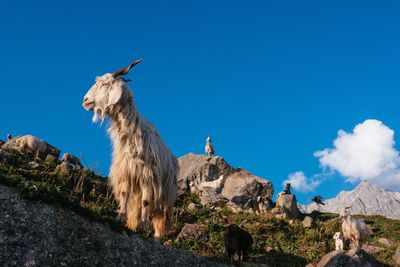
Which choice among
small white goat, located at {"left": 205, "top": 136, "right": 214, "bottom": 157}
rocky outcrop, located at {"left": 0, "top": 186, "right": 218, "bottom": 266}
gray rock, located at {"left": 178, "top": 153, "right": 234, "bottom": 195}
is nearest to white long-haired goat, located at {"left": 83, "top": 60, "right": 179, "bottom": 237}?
rocky outcrop, located at {"left": 0, "top": 186, "right": 218, "bottom": 266}

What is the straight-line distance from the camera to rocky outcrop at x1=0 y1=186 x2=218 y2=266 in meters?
9.38

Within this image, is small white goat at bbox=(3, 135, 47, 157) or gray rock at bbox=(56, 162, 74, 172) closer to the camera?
gray rock at bbox=(56, 162, 74, 172)

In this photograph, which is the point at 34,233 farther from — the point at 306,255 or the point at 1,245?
the point at 306,255

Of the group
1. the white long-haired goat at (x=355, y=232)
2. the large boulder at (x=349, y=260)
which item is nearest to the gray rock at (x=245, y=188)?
the white long-haired goat at (x=355, y=232)

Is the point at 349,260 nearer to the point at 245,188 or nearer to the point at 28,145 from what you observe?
the point at 28,145

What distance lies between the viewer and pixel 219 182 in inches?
1289

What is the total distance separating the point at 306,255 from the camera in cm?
1803

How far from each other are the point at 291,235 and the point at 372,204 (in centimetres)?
9981

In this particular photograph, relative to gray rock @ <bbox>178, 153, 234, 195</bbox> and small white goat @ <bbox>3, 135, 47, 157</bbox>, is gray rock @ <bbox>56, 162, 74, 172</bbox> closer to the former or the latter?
small white goat @ <bbox>3, 135, 47, 157</bbox>

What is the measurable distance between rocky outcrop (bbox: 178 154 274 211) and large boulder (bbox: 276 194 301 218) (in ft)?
3.82

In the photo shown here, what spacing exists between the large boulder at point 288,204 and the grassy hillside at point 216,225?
290cm

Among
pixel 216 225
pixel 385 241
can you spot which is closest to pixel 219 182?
pixel 385 241

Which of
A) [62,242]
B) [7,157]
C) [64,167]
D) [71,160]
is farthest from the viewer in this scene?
[71,160]

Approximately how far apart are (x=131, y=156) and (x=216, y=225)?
8.34 meters
